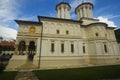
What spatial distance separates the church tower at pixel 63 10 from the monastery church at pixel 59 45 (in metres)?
4.88

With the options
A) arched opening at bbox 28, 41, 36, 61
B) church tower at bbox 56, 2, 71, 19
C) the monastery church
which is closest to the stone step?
the monastery church

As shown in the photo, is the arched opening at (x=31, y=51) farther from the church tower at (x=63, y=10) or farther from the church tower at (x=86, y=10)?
the church tower at (x=86, y=10)

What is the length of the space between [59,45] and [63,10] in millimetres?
11660

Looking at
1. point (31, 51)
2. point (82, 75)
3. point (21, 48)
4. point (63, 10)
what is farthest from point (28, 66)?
point (63, 10)

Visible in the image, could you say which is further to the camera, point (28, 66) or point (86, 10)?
point (86, 10)

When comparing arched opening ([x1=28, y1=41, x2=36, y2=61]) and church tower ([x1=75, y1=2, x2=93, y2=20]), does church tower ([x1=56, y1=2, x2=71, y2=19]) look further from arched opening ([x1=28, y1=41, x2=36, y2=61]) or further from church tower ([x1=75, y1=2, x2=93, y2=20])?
arched opening ([x1=28, y1=41, x2=36, y2=61])

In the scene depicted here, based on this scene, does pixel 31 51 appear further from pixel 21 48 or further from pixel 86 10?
pixel 86 10

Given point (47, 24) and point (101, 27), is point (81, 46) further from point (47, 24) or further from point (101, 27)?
point (47, 24)

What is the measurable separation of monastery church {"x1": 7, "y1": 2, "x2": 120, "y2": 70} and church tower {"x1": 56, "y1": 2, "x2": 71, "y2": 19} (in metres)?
4.88

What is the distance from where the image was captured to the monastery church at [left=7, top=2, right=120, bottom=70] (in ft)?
52.5

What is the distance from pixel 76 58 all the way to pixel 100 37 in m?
7.49

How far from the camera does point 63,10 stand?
2420 centimetres

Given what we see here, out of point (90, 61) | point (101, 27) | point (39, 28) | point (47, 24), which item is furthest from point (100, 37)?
point (39, 28)

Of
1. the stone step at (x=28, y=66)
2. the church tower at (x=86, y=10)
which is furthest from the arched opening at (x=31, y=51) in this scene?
the church tower at (x=86, y=10)
